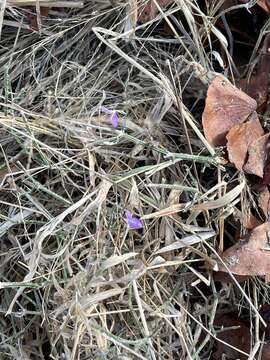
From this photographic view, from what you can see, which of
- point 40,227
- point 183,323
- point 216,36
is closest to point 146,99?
point 216,36

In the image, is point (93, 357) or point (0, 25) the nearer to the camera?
point (93, 357)

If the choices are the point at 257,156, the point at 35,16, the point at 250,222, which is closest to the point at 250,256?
the point at 250,222

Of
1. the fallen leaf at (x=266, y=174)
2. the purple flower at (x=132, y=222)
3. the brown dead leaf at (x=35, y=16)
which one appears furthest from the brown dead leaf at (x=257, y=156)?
the brown dead leaf at (x=35, y=16)

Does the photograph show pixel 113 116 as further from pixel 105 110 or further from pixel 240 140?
pixel 240 140

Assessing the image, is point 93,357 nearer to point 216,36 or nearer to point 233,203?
point 233,203

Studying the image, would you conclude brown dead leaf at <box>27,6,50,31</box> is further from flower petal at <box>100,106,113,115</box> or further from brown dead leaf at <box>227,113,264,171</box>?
brown dead leaf at <box>227,113,264,171</box>
